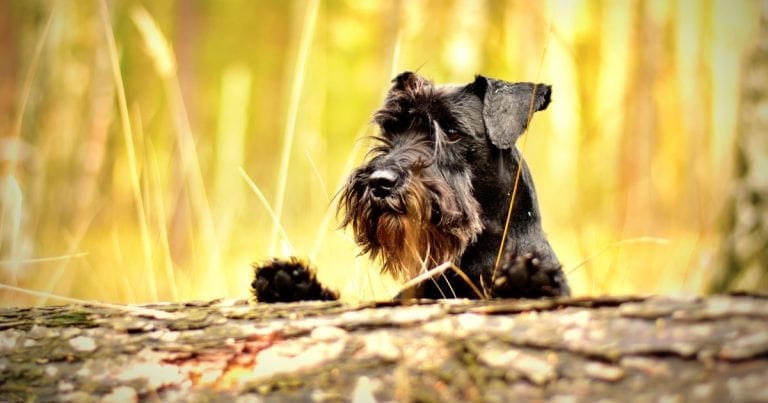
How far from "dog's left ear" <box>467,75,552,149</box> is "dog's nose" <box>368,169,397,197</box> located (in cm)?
50

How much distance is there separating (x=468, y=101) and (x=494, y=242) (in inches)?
29.8

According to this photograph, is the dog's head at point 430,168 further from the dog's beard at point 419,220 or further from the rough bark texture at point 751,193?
the rough bark texture at point 751,193

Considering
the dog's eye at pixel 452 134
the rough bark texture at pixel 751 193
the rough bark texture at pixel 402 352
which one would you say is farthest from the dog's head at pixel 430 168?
the rough bark texture at pixel 402 352

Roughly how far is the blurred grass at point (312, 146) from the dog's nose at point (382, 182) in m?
0.22

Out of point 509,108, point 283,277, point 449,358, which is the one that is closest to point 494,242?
point 509,108

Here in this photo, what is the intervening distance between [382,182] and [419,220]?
0.22 m

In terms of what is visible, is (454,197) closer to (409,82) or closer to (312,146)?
(409,82)

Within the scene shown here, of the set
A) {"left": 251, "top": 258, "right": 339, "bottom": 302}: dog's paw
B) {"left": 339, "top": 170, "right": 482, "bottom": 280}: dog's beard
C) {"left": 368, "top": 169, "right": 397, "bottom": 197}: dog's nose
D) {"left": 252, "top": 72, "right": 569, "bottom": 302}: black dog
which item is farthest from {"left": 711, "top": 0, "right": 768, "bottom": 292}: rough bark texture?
{"left": 251, "top": 258, "right": 339, "bottom": 302}: dog's paw

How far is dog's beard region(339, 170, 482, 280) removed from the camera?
3092 millimetres

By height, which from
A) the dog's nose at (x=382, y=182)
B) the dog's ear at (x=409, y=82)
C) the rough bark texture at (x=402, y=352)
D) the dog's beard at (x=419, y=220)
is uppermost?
the dog's ear at (x=409, y=82)

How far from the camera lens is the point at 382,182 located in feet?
10.2

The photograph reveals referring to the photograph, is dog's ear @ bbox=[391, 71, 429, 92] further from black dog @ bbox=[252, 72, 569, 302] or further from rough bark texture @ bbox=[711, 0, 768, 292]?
rough bark texture @ bbox=[711, 0, 768, 292]

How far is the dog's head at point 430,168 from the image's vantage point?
3107 millimetres

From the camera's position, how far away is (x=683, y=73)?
5375mm
